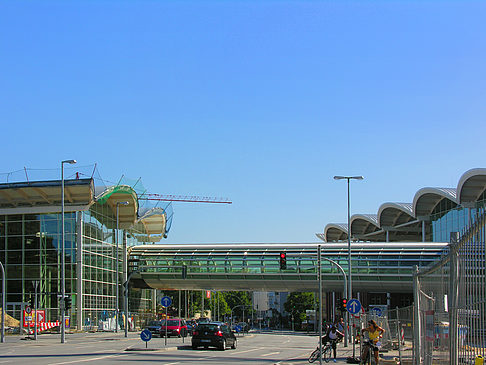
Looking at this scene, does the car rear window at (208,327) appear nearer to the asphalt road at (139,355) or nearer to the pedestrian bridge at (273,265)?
the asphalt road at (139,355)

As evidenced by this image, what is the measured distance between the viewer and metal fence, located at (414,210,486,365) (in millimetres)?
6193

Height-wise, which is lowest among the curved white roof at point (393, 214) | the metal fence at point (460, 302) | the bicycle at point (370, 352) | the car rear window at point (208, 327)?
the car rear window at point (208, 327)

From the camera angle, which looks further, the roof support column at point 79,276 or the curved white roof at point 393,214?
the curved white roof at point 393,214

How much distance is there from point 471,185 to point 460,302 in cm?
6669

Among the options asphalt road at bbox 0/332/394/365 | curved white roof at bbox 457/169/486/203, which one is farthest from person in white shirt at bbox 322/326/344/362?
curved white roof at bbox 457/169/486/203

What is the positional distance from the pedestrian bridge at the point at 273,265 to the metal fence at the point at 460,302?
58.8m

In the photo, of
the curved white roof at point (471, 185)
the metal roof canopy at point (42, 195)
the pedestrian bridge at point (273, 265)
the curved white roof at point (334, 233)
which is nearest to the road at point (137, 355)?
the metal roof canopy at point (42, 195)

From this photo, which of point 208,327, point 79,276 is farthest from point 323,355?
point 79,276

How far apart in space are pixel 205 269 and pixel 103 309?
1394cm

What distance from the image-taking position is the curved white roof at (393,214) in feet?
290

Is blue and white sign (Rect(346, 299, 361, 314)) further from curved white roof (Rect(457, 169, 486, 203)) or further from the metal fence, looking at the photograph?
curved white roof (Rect(457, 169, 486, 203))

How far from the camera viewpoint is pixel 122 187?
6581 centimetres

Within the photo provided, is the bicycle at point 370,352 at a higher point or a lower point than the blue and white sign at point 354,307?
lower

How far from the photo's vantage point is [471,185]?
70.6m
